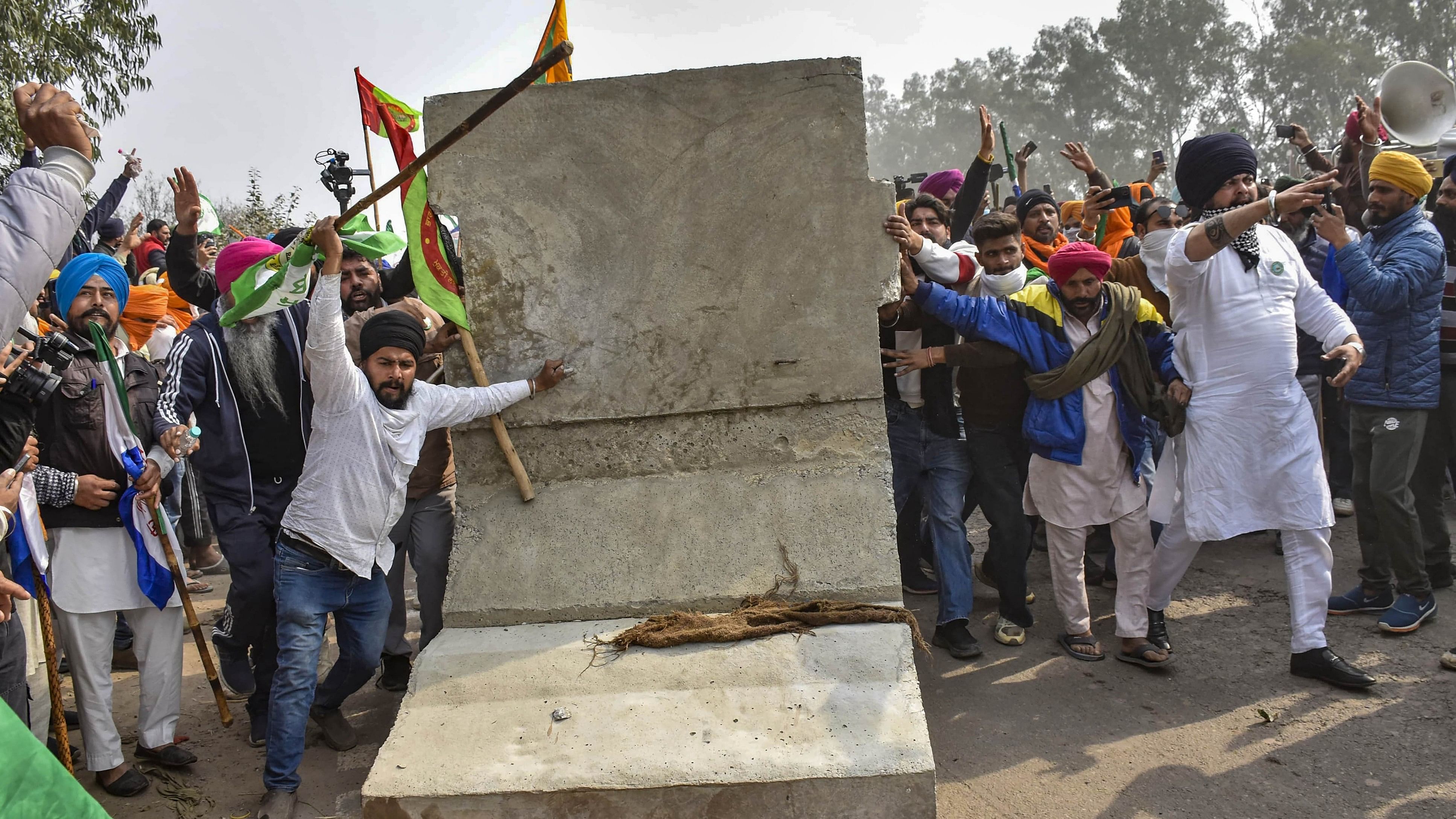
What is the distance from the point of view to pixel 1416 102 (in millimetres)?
7230

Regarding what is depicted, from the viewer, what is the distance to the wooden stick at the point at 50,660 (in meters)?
3.38

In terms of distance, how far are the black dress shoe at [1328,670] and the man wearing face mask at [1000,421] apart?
1.05 metres

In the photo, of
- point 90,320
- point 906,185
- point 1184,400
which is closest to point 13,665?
point 90,320

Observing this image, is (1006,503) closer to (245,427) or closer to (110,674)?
(245,427)

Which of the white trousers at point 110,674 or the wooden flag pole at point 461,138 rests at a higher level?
the wooden flag pole at point 461,138

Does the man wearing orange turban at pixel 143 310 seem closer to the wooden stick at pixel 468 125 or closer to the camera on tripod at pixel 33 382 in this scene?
the camera on tripod at pixel 33 382

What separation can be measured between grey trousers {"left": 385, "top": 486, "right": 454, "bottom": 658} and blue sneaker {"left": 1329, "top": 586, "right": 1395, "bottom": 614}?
3.95m

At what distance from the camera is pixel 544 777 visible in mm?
2719

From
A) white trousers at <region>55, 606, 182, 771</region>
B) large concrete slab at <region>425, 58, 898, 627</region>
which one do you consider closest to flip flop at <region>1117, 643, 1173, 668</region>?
large concrete slab at <region>425, 58, 898, 627</region>

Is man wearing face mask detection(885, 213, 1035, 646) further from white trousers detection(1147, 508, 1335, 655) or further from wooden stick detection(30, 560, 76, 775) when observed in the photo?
wooden stick detection(30, 560, 76, 775)

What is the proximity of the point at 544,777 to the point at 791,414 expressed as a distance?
174 centimetres

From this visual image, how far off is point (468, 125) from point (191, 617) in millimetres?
2122

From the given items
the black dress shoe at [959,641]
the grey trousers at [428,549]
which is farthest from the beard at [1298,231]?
the grey trousers at [428,549]

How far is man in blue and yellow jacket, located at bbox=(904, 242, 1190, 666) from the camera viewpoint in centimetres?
411
